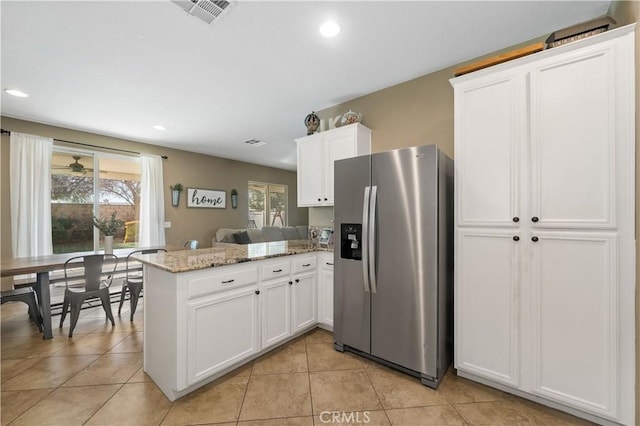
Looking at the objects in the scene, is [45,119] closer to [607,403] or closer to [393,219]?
[393,219]

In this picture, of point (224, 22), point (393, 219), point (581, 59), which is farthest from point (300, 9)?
point (581, 59)

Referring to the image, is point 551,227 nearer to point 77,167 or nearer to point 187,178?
point 187,178

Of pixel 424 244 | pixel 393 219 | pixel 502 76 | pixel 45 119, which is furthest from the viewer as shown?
pixel 45 119

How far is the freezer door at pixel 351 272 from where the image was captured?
2242 millimetres

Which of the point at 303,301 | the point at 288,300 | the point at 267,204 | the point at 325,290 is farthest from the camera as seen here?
the point at 267,204

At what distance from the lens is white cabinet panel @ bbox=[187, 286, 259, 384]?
181 cm

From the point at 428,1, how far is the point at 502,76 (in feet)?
2.31

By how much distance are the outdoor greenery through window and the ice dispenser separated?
4282 mm

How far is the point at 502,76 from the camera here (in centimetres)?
181

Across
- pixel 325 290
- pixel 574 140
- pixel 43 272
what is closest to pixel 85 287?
pixel 43 272

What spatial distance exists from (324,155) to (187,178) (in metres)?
3.69

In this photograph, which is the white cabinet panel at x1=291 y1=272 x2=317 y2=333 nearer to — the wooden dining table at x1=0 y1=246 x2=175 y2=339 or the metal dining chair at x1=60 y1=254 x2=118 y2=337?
the metal dining chair at x1=60 y1=254 x2=118 y2=337

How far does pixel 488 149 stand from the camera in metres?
1.87

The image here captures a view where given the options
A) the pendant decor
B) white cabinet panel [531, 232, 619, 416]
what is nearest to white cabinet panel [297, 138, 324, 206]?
the pendant decor
